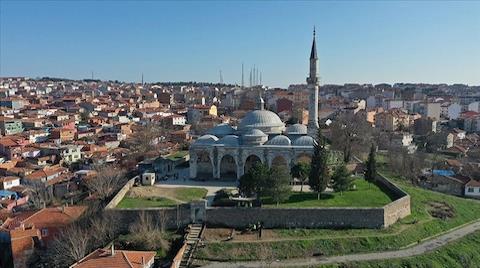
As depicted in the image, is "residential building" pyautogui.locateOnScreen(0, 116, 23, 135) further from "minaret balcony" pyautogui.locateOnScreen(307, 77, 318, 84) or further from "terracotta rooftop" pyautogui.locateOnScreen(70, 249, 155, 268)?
"terracotta rooftop" pyautogui.locateOnScreen(70, 249, 155, 268)

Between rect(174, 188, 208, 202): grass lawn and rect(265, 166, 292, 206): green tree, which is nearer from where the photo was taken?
rect(265, 166, 292, 206): green tree

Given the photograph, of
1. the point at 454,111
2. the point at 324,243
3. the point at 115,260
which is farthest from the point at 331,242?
the point at 454,111

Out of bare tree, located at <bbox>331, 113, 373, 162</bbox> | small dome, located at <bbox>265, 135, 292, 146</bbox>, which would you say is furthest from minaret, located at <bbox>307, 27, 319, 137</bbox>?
bare tree, located at <bbox>331, 113, 373, 162</bbox>

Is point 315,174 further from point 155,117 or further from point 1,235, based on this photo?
point 155,117

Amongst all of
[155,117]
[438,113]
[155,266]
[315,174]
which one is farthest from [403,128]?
[155,266]

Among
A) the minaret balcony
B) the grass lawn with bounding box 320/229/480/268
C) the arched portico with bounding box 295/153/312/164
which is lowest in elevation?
the grass lawn with bounding box 320/229/480/268

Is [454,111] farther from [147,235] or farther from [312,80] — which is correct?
[147,235]

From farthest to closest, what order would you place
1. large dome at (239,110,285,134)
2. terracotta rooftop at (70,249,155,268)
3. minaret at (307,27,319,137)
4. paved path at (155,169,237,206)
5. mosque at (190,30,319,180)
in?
minaret at (307,27,319,137), large dome at (239,110,285,134), mosque at (190,30,319,180), paved path at (155,169,237,206), terracotta rooftop at (70,249,155,268)
